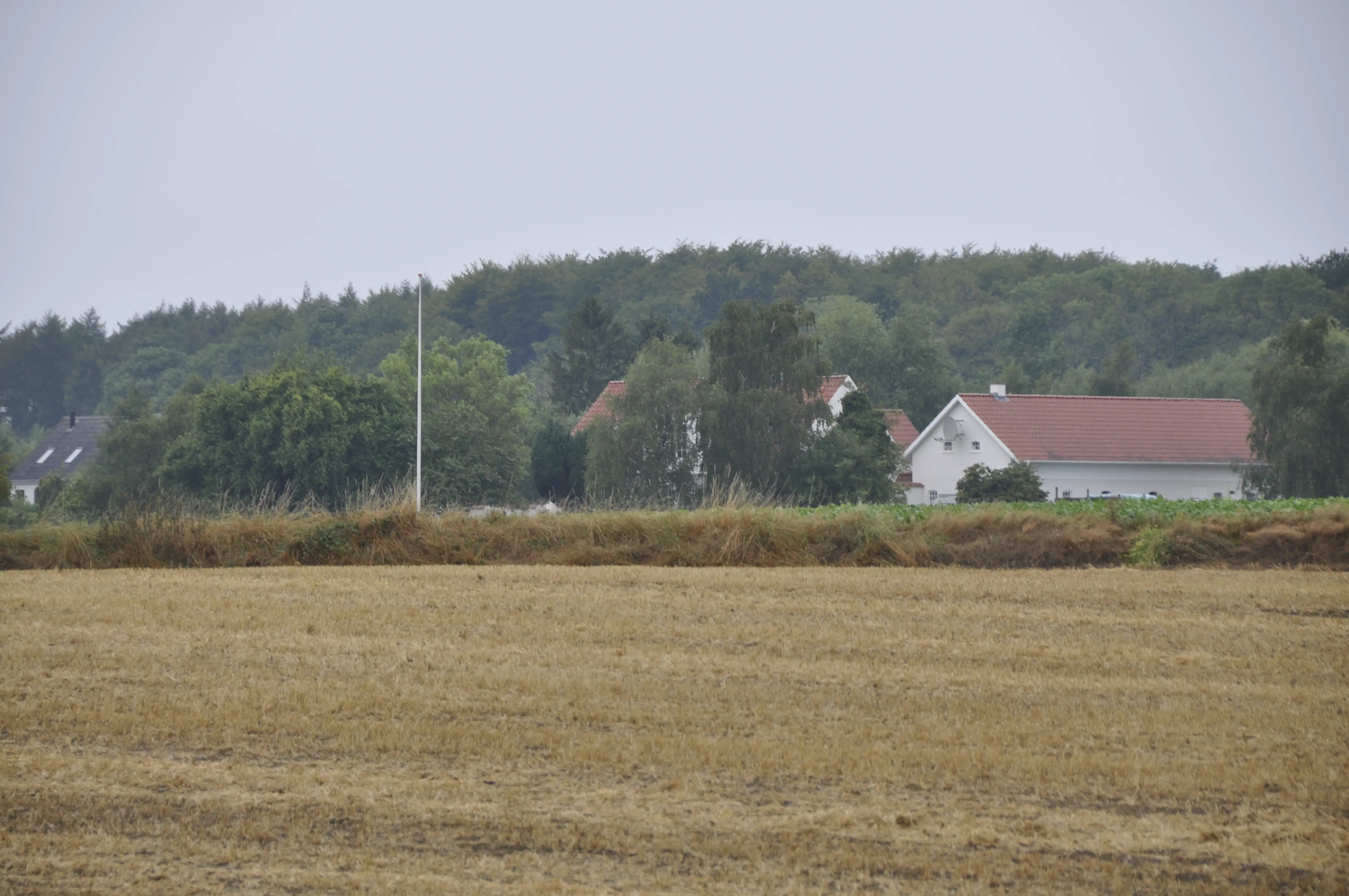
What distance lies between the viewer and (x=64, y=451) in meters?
93.8

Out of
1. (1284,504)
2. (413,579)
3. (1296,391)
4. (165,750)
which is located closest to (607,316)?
(1296,391)

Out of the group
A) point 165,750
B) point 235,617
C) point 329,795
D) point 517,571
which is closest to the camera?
point 329,795

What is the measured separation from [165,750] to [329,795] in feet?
5.54

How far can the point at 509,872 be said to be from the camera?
6680mm

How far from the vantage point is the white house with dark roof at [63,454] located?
3529 inches

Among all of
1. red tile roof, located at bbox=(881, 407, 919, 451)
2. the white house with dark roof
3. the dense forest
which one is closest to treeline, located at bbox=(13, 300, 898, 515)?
the dense forest

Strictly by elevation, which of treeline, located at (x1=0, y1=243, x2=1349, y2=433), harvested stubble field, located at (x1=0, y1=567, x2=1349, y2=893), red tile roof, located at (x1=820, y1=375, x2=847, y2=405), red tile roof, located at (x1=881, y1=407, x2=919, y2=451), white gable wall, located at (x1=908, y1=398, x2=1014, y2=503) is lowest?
harvested stubble field, located at (x1=0, y1=567, x2=1349, y2=893)

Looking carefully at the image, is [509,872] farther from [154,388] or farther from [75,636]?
[154,388]

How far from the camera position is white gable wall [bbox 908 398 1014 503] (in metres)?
57.2

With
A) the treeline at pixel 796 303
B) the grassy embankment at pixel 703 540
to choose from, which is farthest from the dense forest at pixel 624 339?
the grassy embankment at pixel 703 540

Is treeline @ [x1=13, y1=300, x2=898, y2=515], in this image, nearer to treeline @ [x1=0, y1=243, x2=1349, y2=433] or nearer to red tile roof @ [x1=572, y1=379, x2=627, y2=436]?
red tile roof @ [x1=572, y1=379, x2=627, y2=436]

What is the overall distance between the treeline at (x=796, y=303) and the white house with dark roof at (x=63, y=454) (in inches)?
142

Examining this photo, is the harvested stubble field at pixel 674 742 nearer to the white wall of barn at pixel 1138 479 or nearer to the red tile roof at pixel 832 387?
the white wall of barn at pixel 1138 479

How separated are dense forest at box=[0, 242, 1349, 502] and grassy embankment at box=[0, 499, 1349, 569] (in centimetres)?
3209
